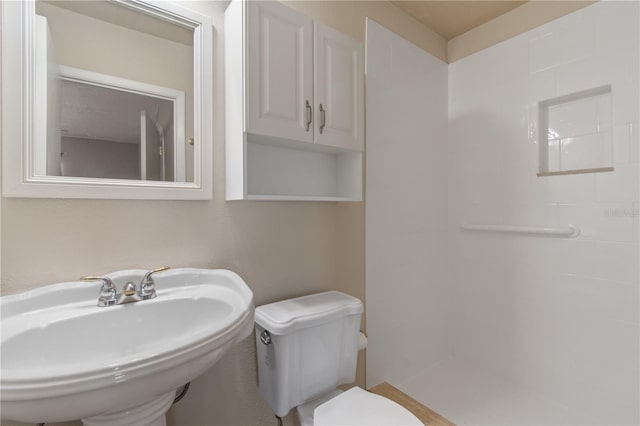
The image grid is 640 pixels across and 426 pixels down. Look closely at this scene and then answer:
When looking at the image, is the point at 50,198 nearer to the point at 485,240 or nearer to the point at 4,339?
the point at 4,339

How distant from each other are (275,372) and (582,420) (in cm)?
159

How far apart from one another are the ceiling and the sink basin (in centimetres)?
179

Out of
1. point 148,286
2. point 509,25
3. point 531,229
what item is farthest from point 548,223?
point 148,286

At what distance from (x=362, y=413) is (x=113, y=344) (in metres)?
0.80

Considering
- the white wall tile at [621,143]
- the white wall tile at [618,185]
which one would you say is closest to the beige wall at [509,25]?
the white wall tile at [621,143]

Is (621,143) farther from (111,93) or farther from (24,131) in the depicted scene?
(24,131)

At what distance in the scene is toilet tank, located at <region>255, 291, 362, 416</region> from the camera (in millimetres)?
1090

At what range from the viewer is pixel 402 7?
1.78 m

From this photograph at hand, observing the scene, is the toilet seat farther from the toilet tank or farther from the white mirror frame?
the white mirror frame

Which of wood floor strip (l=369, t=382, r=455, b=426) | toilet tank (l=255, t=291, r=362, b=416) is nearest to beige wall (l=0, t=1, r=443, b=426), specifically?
toilet tank (l=255, t=291, r=362, b=416)

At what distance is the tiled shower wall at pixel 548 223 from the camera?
143 cm

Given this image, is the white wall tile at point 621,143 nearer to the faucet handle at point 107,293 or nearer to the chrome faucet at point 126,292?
the chrome faucet at point 126,292

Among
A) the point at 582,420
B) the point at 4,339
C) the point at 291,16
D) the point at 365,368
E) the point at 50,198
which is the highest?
the point at 291,16

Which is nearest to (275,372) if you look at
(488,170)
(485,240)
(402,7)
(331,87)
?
(331,87)
